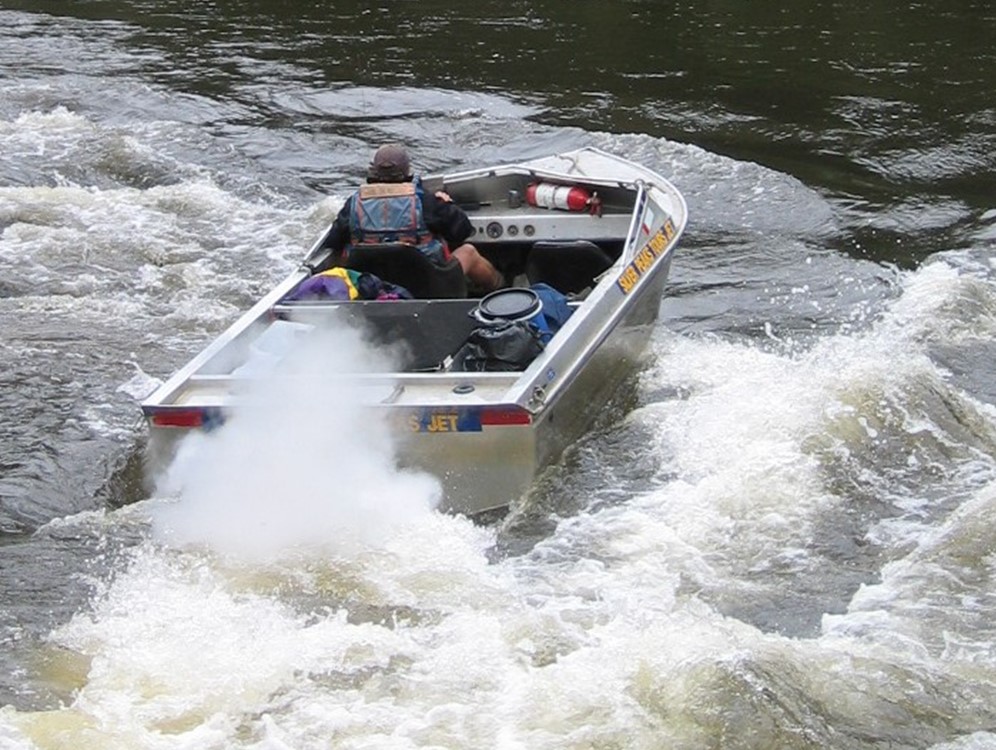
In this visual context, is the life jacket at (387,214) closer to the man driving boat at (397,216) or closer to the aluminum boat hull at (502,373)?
the man driving boat at (397,216)

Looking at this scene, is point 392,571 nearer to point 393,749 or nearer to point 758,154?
point 393,749

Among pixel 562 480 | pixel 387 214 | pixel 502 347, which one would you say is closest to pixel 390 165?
pixel 387 214

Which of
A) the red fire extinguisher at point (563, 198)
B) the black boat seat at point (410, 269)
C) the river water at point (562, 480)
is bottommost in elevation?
the river water at point (562, 480)

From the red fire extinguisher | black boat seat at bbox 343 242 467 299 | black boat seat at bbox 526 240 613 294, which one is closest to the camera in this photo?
black boat seat at bbox 343 242 467 299

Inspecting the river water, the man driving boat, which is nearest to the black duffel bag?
the river water

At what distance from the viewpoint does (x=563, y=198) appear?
33.2 feet

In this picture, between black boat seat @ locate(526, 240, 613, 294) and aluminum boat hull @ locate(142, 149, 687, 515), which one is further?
black boat seat @ locate(526, 240, 613, 294)

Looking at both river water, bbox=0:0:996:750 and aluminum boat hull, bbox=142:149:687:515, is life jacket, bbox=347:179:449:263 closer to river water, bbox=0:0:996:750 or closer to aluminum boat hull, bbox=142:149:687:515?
aluminum boat hull, bbox=142:149:687:515

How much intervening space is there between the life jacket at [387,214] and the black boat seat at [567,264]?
98cm

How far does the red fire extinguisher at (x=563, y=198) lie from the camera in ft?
33.1

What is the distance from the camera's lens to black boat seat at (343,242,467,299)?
8.84 metres

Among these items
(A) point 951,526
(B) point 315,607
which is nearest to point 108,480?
(B) point 315,607

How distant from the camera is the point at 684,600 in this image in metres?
6.66

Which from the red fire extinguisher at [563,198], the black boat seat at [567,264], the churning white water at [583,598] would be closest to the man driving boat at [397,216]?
the black boat seat at [567,264]
